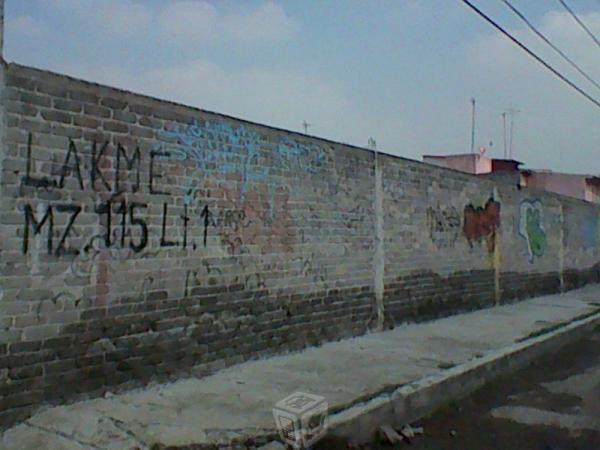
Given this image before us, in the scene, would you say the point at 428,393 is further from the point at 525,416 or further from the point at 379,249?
the point at 379,249

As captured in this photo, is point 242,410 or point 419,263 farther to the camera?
point 419,263

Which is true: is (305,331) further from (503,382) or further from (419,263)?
(419,263)

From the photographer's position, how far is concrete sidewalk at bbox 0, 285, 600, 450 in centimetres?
457

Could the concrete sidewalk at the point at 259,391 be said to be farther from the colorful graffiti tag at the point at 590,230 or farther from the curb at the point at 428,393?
the colorful graffiti tag at the point at 590,230

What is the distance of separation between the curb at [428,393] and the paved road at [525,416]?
0.11 metres

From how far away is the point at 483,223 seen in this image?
13.1 metres

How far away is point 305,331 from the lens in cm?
799

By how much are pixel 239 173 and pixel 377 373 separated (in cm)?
255

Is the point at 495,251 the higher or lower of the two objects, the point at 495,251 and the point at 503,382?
the higher

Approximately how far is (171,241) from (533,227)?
11.9m

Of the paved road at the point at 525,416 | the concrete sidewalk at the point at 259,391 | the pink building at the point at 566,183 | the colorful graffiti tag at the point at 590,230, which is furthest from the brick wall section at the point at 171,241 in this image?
the pink building at the point at 566,183

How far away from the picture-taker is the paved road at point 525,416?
17.8 feet

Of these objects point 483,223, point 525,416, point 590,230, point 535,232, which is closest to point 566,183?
point 590,230

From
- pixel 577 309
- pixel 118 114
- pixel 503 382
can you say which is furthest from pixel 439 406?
pixel 577 309
